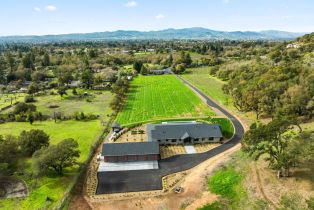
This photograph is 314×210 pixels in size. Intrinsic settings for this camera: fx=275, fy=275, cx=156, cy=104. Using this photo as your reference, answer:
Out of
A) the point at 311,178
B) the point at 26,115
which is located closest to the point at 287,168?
the point at 311,178

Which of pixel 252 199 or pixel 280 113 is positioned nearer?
pixel 252 199

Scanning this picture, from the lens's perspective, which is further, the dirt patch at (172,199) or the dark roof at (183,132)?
the dark roof at (183,132)

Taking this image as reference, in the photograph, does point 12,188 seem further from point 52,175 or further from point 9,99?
point 9,99

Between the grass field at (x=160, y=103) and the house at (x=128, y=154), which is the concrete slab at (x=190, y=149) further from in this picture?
the grass field at (x=160, y=103)

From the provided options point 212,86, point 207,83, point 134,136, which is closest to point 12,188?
point 134,136

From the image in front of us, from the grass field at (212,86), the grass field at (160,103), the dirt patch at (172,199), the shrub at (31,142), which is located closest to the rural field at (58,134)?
the shrub at (31,142)

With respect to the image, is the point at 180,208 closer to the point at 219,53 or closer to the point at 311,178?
the point at 311,178

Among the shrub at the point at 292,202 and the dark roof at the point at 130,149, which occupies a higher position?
the dark roof at the point at 130,149

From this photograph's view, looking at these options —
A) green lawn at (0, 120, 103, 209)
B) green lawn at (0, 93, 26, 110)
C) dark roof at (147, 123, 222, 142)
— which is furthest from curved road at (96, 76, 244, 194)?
green lawn at (0, 93, 26, 110)
